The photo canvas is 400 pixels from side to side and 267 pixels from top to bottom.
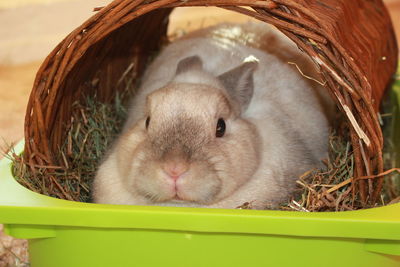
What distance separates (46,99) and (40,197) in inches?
20.6

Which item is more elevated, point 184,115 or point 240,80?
point 240,80

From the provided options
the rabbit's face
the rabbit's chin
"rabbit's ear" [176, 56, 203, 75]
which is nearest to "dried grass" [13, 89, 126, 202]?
the rabbit's face

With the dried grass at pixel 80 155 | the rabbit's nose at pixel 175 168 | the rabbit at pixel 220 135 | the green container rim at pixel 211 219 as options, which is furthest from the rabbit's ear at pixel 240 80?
the dried grass at pixel 80 155

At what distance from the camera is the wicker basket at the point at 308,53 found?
2338 mm

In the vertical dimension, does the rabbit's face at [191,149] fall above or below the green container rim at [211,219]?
above

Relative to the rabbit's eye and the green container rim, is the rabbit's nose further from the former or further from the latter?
the rabbit's eye

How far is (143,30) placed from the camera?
4.12 m

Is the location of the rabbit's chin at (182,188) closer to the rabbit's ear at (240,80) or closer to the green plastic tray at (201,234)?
the green plastic tray at (201,234)

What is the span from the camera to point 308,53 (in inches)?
92.7

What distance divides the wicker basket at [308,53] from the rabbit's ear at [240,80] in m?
0.29

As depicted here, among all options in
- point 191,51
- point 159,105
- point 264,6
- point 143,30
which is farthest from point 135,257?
point 143,30

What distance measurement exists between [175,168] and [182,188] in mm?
99

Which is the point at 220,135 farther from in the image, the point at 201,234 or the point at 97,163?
the point at 97,163

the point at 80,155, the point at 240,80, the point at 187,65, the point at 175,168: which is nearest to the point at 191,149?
the point at 175,168
